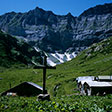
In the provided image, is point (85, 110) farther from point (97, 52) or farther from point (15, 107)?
point (97, 52)

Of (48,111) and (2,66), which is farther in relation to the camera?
(2,66)

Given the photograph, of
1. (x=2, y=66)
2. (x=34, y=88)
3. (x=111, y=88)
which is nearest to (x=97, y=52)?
(x=2, y=66)

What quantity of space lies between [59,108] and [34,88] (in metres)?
21.6

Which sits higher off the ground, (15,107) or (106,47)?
(106,47)

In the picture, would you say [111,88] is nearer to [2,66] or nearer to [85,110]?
[85,110]

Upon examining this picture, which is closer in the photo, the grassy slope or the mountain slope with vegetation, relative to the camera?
the mountain slope with vegetation

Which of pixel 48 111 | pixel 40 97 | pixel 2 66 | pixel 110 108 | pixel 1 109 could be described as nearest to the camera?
pixel 110 108

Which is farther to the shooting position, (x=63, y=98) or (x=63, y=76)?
(x=63, y=76)

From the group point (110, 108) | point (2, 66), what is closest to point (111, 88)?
point (110, 108)

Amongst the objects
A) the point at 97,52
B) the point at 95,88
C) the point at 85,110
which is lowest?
the point at 95,88

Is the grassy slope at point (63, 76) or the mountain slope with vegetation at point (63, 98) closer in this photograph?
the mountain slope with vegetation at point (63, 98)

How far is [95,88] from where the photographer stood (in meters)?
44.2

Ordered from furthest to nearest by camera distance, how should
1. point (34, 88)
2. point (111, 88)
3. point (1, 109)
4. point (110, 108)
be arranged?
point (111, 88)
point (34, 88)
point (1, 109)
point (110, 108)

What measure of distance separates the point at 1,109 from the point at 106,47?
202 meters
